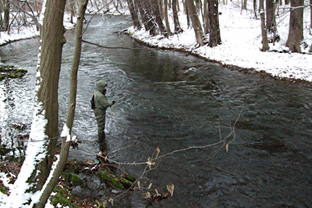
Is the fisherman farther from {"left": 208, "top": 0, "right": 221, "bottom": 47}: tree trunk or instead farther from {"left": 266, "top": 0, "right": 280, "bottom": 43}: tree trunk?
{"left": 208, "top": 0, "right": 221, "bottom": 47}: tree trunk

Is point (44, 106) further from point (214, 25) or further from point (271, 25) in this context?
point (214, 25)

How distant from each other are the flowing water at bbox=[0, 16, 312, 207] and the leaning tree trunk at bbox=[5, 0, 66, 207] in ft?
1.69

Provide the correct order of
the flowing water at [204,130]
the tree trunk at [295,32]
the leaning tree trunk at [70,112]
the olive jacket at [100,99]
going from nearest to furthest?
the leaning tree trunk at [70,112]
the flowing water at [204,130]
the olive jacket at [100,99]
the tree trunk at [295,32]

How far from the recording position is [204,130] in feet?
28.4

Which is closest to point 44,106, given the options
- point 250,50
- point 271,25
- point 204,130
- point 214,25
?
point 204,130

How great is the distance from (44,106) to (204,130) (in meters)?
6.68

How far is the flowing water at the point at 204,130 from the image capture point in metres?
5.84

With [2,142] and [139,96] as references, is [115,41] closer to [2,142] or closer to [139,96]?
[139,96]

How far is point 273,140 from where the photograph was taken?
7750 millimetres

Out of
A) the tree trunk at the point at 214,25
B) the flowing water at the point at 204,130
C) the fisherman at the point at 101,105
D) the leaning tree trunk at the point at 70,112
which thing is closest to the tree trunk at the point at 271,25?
the tree trunk at the point at 214,25

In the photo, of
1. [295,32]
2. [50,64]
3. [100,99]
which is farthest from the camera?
[295,32]

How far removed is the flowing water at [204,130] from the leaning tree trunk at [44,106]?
52 cm

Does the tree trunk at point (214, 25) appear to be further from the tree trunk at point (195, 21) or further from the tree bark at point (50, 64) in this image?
the tree bark at point (50, 64)

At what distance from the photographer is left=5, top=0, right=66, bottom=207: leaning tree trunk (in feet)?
8.43
